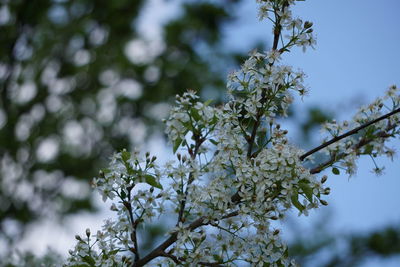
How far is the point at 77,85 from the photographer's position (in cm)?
755

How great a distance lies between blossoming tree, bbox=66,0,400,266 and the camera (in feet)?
4.09

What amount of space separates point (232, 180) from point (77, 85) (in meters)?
6.60

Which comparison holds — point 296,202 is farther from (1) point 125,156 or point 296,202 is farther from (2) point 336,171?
(1) point 125,156

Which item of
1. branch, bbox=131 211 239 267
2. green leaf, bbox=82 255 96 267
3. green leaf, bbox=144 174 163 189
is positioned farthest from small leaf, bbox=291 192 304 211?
green leaf, bbox=82 255 96 267

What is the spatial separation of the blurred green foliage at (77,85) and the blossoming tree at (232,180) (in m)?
5.35

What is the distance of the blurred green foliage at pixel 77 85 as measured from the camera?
23.2 feet

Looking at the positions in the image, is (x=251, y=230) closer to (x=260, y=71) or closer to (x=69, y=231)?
(x=260, y=71)

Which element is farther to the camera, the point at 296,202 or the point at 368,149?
the point at 368,149

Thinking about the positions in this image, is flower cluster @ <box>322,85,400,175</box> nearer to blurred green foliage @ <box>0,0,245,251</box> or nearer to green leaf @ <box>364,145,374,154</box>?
green leaf @ <box>364,145,374,154</box>

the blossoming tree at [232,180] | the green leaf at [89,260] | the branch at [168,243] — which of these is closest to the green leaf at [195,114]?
the blossoming tree at [232,180]

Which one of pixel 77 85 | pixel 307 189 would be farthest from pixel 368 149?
pixel 77 85

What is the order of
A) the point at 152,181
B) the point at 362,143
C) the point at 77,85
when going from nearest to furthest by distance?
the point at 152,181 → the point at 362,143 → the point at 77,85

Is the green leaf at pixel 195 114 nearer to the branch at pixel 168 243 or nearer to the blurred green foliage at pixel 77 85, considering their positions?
the branch at pixel 168 243

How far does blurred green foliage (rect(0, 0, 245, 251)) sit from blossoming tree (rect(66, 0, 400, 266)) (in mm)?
5346
